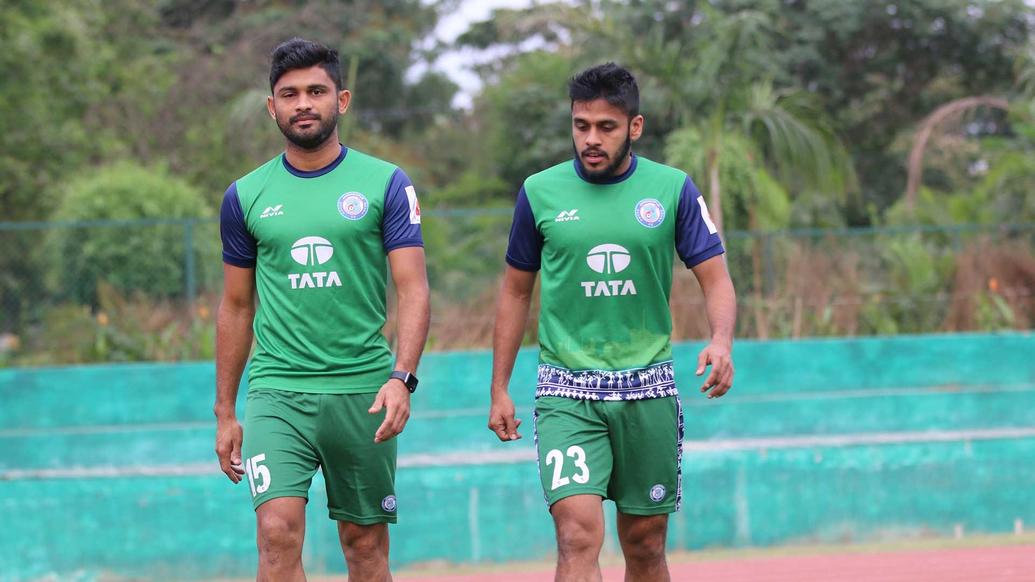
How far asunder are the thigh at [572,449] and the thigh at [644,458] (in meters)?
0.07

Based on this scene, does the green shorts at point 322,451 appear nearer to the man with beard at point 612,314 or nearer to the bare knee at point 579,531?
the man with beard at point 612,314

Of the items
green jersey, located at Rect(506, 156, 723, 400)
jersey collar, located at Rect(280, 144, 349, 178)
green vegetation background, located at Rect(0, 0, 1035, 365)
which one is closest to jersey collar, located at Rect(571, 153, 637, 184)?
green jersey, located at Rect(506, 156, 723, 400)

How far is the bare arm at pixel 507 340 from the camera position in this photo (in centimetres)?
551

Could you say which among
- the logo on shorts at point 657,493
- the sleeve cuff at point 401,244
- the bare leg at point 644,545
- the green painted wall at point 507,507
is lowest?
the green painted wall at point 507,507

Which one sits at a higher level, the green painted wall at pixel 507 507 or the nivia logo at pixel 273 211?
the nivia logo at pixel 273 211

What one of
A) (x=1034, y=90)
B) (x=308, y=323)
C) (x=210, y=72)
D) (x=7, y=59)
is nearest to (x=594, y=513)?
(x=308, y=323)

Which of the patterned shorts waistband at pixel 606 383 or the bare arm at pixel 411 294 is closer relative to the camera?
the bare arm at pixel 411 294

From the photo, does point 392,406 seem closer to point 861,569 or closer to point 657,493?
point 657,493

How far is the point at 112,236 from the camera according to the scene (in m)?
18.6

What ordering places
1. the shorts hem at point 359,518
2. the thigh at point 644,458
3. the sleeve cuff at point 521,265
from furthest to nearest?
the sleeve cuff at point 521,265
the thigh at point 644,458
the shorts hem at point 359,518

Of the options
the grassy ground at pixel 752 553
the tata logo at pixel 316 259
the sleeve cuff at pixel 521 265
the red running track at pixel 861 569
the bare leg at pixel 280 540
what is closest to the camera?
the bare leg at pixel 280 540

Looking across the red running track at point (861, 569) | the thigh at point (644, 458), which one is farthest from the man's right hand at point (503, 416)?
the red running track at point (861, 569)

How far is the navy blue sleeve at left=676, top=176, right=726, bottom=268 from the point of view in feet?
18.0

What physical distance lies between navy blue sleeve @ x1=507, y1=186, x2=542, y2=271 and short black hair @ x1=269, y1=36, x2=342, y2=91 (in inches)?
32.3
